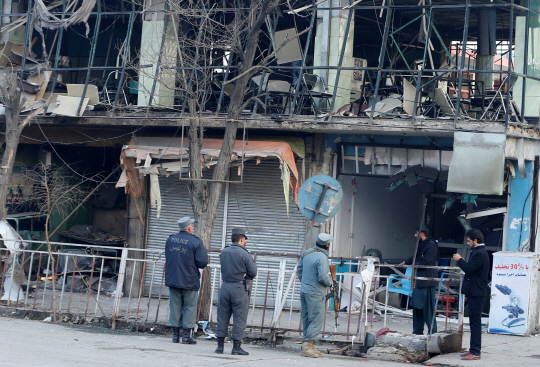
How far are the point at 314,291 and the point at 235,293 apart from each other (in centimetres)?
102

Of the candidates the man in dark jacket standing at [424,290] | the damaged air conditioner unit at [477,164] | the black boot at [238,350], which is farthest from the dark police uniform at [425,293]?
the black boot at [238,350]

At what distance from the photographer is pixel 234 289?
340 inches

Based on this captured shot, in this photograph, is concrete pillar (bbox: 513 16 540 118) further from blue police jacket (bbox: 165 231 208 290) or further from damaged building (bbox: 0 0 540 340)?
blue police jacket (bbox: 165 231 208 290)

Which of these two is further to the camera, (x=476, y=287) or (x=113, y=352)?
(x=476, y=287)

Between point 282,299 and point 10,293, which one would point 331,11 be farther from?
point 10,293

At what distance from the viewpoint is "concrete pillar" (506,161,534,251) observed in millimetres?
11695

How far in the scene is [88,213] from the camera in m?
17.4

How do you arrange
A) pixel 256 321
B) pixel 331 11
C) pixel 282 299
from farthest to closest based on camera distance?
pixel 331 11 < pixel 256 321 < pixel 282 299

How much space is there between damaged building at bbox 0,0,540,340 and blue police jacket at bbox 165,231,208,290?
2408mm

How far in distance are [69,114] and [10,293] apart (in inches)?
153

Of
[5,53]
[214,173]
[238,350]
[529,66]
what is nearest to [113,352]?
[238,350]

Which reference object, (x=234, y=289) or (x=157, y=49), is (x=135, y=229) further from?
(x=234, y=289)


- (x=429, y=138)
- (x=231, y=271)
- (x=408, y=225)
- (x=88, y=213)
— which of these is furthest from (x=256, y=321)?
(x=88, y=213)

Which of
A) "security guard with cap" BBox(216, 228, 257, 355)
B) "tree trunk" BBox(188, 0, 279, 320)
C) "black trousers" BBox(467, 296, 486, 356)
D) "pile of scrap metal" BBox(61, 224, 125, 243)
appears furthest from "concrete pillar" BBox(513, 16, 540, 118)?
"pile of scrap metal" BBox(61, 224, 125, 243)
